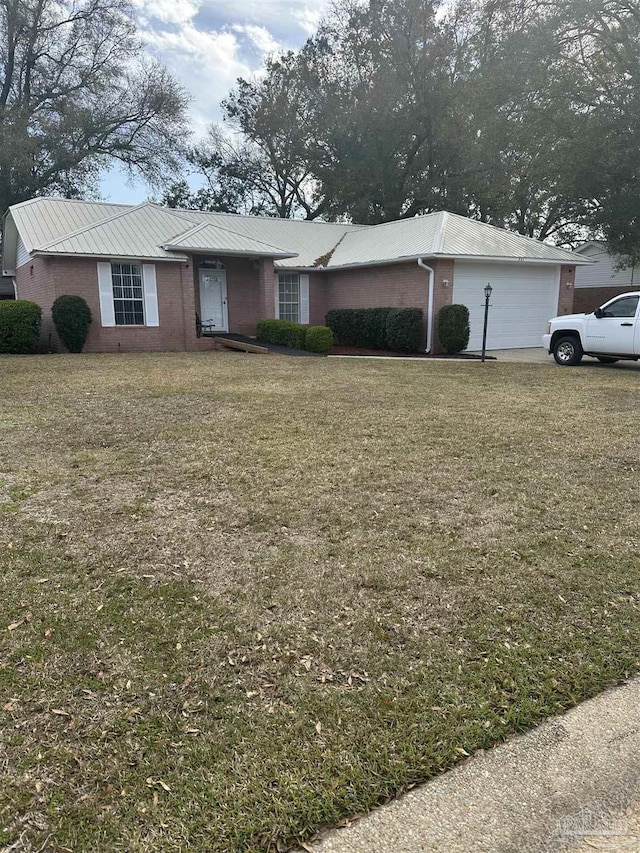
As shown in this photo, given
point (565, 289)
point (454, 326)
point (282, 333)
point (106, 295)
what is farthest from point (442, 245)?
point (106, 295)

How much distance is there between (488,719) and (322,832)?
814 mm

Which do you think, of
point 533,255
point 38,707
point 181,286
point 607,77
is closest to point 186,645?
point 38,707

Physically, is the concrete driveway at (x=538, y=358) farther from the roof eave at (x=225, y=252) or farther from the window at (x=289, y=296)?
the window at (x=289, y=296)

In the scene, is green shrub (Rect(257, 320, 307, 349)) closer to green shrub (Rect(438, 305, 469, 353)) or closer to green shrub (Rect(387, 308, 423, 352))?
green shrub (Rect(387, 308, 423, 352))

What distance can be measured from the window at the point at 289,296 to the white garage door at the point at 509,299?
252 inches

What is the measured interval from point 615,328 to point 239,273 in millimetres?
11949

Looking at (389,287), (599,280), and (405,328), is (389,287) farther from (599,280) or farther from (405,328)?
(599,280)

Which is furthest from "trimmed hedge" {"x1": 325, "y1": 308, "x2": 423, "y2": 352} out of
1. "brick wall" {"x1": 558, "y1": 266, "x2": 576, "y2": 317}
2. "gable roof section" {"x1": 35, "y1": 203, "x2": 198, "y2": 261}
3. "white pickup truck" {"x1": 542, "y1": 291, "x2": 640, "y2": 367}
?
"brick wall" {"x1": 558, "y1": 266, "x2": 576, "y2": 317}

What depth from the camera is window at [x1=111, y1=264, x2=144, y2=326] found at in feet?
55.2

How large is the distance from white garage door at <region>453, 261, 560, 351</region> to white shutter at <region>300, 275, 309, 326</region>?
6187mm

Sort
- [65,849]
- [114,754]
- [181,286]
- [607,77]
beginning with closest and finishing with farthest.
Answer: [65,849] → [114,754] → [181,286] → [607,77]

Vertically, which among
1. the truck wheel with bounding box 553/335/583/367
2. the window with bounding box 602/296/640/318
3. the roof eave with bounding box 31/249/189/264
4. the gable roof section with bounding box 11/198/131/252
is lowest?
the truck wheel with bounding box 553/335/583/367

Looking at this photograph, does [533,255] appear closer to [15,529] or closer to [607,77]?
[607,77]

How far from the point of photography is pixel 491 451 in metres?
6.17
